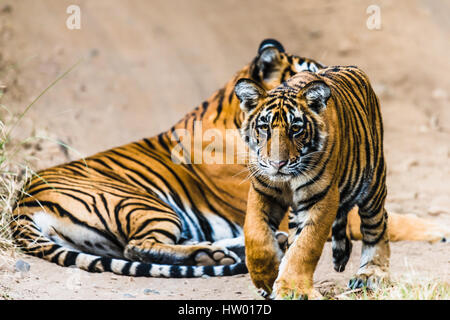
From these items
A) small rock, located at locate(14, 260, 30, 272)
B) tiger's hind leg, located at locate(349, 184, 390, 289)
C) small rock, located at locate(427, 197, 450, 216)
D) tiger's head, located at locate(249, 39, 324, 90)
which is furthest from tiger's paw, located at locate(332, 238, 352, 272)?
small rock, located at locate(427, 197, 450, 216)

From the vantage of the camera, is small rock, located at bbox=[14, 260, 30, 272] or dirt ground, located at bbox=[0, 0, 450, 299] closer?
small rock, located at bbox=[14, 260, 30, 272]

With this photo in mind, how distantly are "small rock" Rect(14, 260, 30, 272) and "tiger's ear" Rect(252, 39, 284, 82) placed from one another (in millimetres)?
2154

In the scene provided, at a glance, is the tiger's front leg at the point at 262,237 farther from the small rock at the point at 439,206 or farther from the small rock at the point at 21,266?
the small rock at the point at 439,206

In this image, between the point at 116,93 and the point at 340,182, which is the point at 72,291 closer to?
the point at 340,182

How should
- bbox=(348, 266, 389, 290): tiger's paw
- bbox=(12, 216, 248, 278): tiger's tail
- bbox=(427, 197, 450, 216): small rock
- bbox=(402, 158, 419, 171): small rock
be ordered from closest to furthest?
bbox=(348, 266, 389, 290): tiger's paw < bbox=(12, 216, 248, 278): tiger's tail < bbox=(427, 197, 450, 216): small rock < bbox=(402, 158, 419, 171): small rock

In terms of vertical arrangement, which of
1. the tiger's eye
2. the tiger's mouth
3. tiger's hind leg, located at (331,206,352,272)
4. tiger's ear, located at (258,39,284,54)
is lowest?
tiger's hind leg, located at (331,206,352,272)

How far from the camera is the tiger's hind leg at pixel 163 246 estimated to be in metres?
5.11

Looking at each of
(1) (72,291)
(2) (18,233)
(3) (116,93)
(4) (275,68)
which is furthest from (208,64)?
(1) (72,291)

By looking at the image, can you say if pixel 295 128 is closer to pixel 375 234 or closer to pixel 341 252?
pixel 375 234

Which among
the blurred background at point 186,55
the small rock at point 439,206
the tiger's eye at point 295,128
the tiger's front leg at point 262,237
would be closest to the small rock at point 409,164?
the blurred background at point 186,55

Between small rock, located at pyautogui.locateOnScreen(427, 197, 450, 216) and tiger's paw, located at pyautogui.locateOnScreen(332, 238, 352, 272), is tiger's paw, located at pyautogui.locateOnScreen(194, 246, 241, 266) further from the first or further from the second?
small rock, located at pyautogui.locateOnScreen(427, 197, 450, 216)

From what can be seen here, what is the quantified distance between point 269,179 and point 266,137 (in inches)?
8.7

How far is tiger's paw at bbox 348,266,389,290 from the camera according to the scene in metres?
4.21
